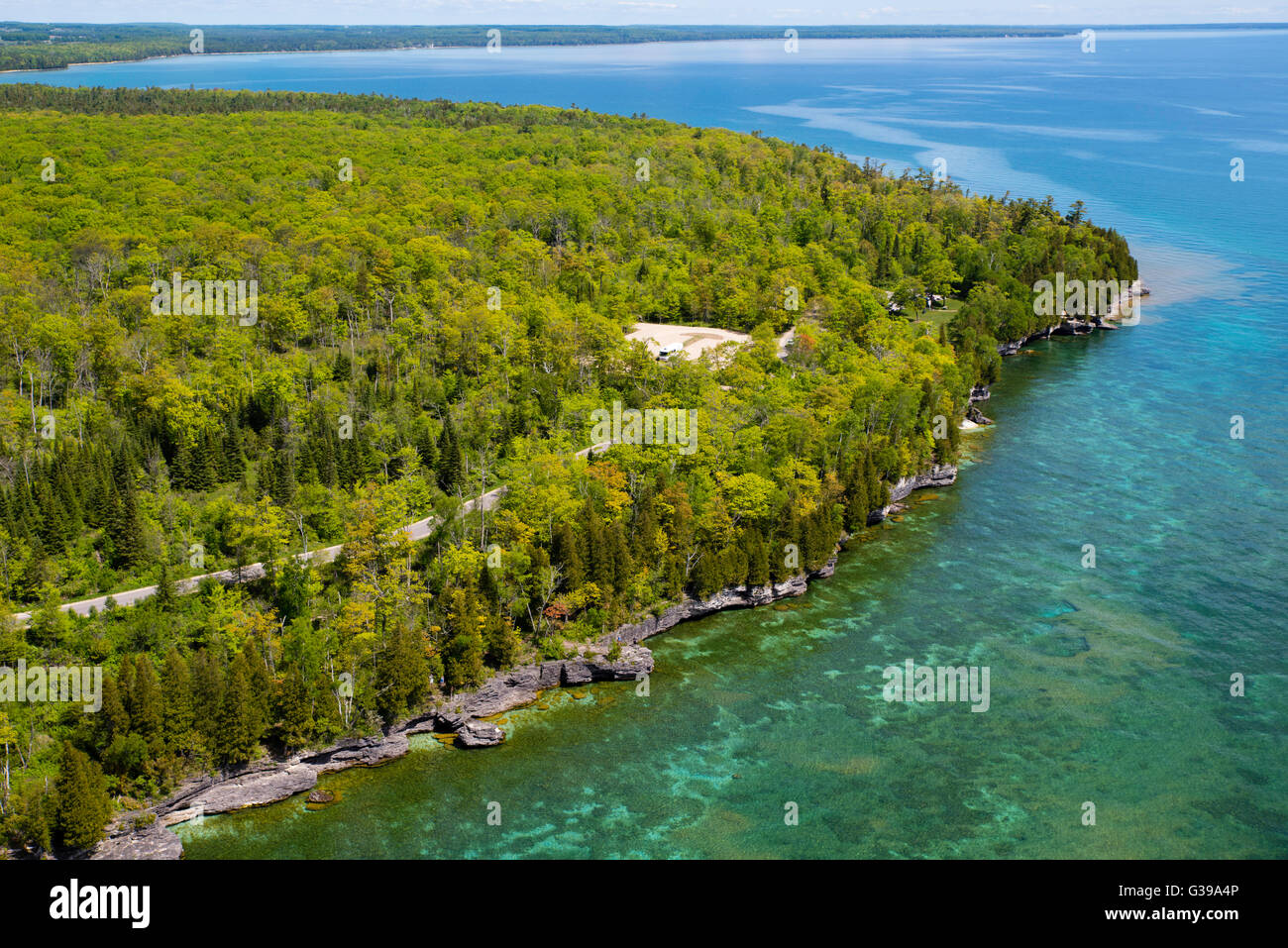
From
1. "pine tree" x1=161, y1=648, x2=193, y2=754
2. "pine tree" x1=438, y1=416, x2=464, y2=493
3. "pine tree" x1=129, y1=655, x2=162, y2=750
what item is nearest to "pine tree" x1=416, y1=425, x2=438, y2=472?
"pine tree" x1=438, y1=416, x2=464, y2=493

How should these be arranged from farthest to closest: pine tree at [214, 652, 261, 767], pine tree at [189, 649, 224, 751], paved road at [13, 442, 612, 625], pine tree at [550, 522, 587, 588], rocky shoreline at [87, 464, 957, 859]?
1. pine tree at [550, 522, 587, 588]
2. paved road at [13, 442, 612, 625]
3. pine tree at [214, 652, 261, 767]
4. pine tree at [189, 649, 224, 751]
5. rocky shoreline at [87, 464, 957, 859]

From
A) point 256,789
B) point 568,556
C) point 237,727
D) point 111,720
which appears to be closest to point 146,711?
point 111,720

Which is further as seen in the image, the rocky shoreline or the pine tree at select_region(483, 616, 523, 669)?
the pine tree at select_region(483, 616, 523, 669)

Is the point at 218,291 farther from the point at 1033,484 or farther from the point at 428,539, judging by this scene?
the point at 1033,484

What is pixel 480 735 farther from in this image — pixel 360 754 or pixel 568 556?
pixel 568 556

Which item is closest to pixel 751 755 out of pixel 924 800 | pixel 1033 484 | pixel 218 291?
pixel 924 800

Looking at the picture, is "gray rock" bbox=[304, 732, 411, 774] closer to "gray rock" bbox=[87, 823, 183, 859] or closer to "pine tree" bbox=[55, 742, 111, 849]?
"gray rock" bbox=[87, 823, 183, 859]
